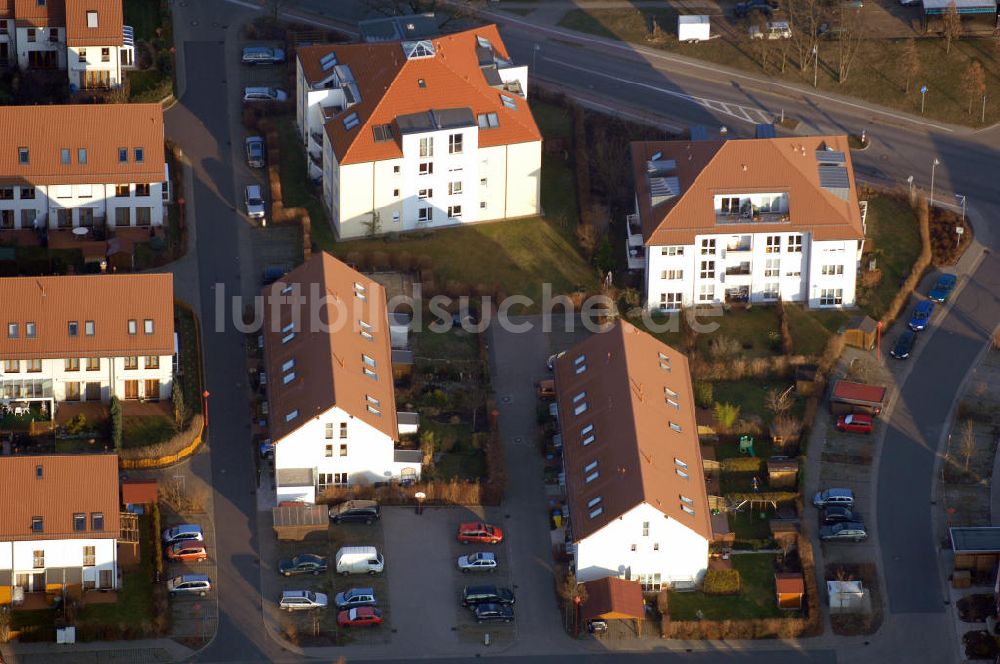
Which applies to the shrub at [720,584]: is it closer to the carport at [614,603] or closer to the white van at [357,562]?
the carport at [614,603]

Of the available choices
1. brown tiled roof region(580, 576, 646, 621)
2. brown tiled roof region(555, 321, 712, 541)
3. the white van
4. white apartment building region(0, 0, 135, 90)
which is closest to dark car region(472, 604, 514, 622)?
brown tiled roof region(580, 576, 646, 621)

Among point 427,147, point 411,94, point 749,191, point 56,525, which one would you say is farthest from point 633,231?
point 56,525

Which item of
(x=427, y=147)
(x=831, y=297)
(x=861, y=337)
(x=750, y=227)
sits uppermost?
(x=427, y=147)

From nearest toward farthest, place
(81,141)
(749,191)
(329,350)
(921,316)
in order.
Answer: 1. (329,350)
2. (749,191)
3. (921,316)
4. (81,141)

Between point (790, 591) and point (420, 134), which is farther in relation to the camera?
point (420, 134)

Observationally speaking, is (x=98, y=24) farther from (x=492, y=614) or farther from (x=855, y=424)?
(x=855, y=424)

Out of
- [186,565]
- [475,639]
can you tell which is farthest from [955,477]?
[186,565]

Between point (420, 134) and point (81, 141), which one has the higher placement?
point (420, 134)
